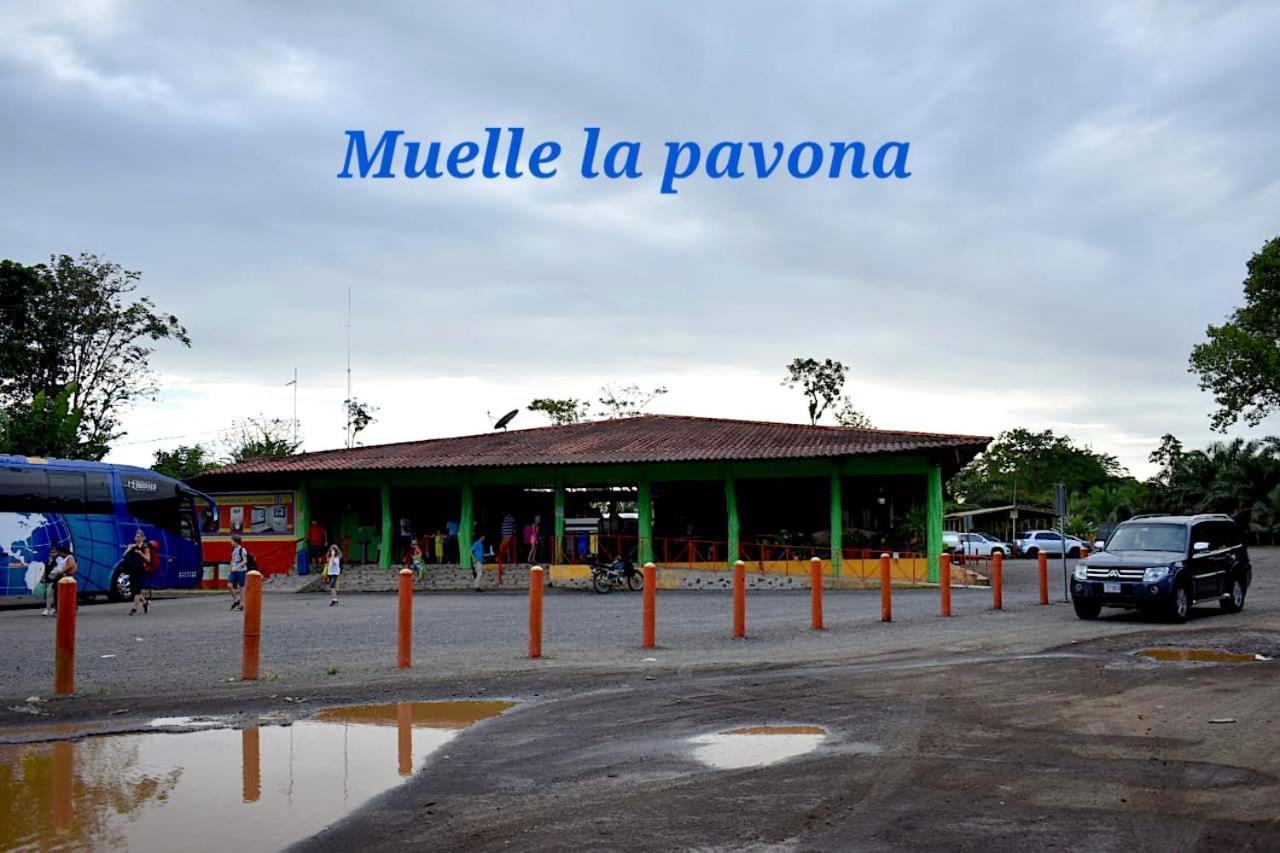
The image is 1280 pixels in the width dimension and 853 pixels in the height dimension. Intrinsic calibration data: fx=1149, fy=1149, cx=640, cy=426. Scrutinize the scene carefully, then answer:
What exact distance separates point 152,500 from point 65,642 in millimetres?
20162

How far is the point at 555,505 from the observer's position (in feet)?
117

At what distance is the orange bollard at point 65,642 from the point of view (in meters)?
10.9

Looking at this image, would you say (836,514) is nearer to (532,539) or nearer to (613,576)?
(613,576)

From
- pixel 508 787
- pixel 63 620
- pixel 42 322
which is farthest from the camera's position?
pixel 42 322

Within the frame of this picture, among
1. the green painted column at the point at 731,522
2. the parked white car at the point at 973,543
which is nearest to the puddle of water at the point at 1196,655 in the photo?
the green painted column at the point at 731,522

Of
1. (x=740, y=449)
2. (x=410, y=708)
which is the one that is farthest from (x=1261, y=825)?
(x=740, y=449)

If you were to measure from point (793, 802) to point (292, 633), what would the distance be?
42.8 feet

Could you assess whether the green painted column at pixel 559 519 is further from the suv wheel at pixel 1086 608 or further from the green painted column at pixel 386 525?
the suv wheel at pixel 1086 608

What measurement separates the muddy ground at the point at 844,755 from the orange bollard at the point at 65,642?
485 millimetres

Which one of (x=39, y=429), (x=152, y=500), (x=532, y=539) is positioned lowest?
(x=532, y=539)

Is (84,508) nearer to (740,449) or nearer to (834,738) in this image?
(740,449)

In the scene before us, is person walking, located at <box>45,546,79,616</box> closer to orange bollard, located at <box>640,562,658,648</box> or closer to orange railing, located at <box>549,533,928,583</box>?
orange bollard, located at <box>640,562,658,648</box>

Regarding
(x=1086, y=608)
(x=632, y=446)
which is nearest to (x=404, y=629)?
(x=1086, y=608)

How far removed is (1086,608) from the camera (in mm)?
18172
